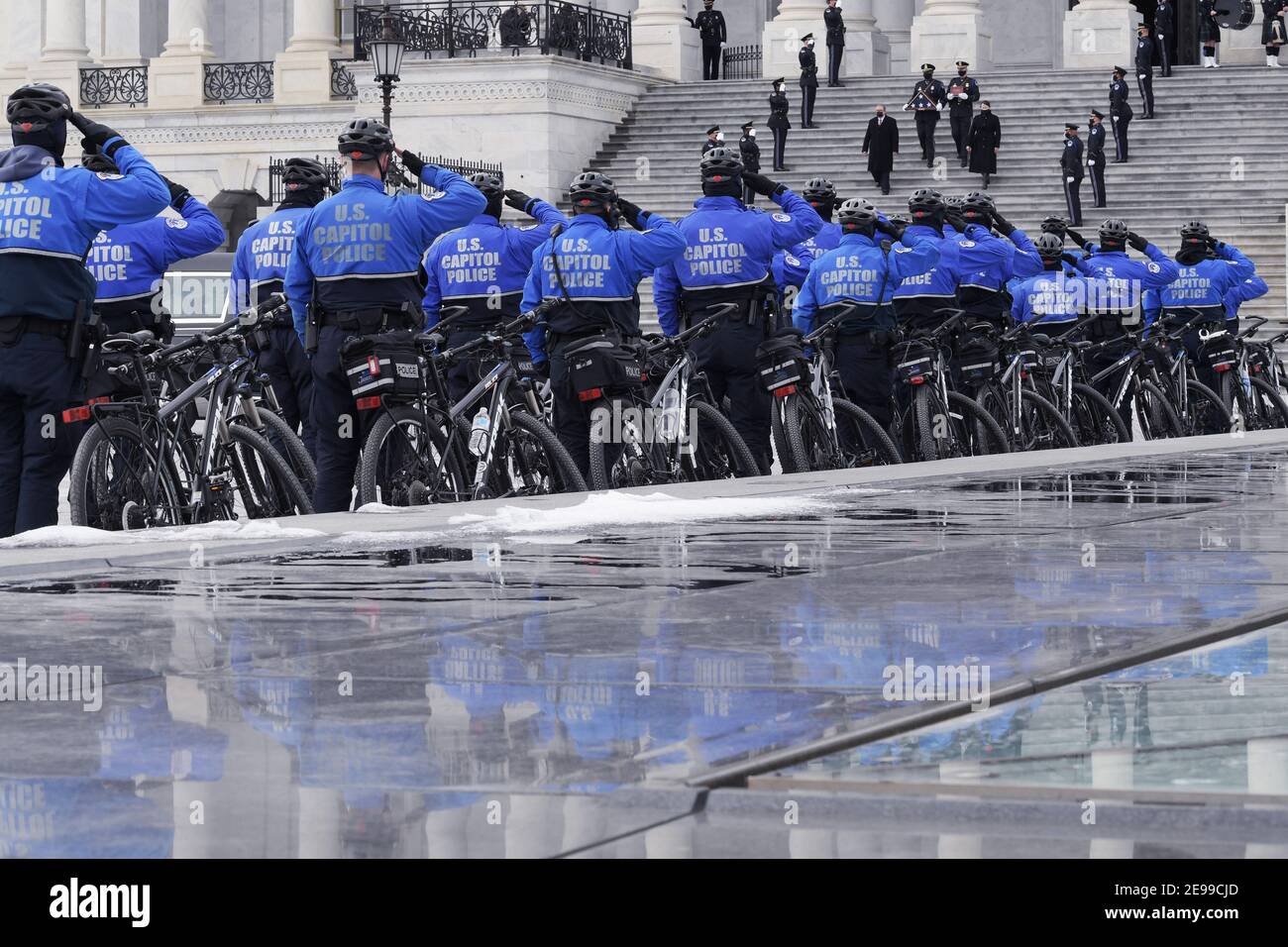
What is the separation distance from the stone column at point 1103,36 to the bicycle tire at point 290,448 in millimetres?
33704

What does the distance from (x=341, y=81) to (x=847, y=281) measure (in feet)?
107

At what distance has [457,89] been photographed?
1660 inches

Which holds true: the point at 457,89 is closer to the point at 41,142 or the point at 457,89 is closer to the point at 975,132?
the point at 975,132

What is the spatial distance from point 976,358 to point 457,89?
2664 centimetres

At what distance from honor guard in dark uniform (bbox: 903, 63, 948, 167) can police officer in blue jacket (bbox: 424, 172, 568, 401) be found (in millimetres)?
23721

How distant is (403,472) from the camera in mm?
11055

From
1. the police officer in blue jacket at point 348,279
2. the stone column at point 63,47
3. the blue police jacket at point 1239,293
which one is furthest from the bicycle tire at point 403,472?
the stone column at point 63,47

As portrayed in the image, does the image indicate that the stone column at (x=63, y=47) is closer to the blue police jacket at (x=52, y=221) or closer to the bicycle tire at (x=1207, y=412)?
the bicycle tire at (x=1207, y=412)

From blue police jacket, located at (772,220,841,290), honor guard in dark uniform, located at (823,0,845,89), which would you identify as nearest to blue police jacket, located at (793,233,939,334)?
blue police jacket, located at (772,220,841,290)

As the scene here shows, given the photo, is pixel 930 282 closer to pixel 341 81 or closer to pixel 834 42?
pixel 834 42

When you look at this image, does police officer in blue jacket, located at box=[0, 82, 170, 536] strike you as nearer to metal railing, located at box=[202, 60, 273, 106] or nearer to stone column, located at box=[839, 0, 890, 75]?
stone column, located at box=[839, 0, 890, 75]

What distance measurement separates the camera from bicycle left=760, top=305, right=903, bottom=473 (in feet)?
45.5

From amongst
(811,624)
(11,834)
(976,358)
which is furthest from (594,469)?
(11,834)
